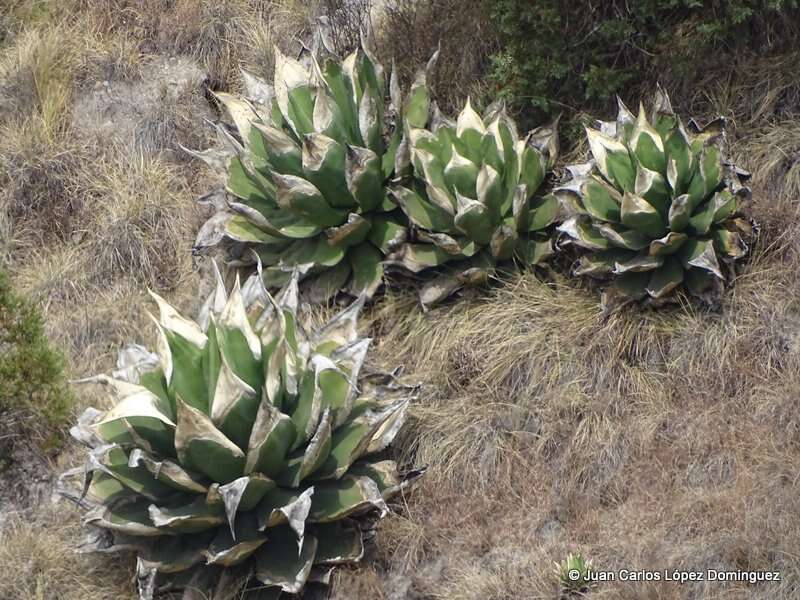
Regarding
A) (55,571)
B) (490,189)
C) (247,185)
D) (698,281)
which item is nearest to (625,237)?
(698,281)

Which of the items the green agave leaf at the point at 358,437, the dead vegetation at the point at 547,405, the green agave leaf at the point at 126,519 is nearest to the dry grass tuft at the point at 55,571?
the dead vegetation at the point at 547,405

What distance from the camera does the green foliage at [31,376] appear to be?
16.2 ft

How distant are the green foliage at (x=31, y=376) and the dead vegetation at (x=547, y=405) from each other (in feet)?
0.71

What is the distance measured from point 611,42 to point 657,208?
1.20 meters

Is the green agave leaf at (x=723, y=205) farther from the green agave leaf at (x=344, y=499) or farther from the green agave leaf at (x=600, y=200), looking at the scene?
the green agave leaf at (x=344, y=499)

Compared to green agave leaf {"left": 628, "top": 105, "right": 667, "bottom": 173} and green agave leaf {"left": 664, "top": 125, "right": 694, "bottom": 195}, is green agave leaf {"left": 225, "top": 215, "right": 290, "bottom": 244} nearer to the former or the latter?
green agave leaf {"left": 628, "top": 105, "right": 667, "bottom": 173}

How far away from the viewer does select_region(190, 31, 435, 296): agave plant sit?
502 cm

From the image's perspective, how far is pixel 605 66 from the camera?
542 cm

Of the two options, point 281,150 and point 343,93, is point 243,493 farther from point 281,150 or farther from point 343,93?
point 343,93

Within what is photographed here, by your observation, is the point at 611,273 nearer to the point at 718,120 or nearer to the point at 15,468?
the point at 718,120

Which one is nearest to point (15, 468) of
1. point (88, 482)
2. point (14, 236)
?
point (88, 482)

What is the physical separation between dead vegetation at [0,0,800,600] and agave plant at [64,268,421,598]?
263 millimetres

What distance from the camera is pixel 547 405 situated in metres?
4.58

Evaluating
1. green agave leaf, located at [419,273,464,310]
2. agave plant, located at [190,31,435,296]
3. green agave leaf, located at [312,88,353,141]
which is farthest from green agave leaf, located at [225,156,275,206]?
green agave leaf, located at [419,273,464,310]
